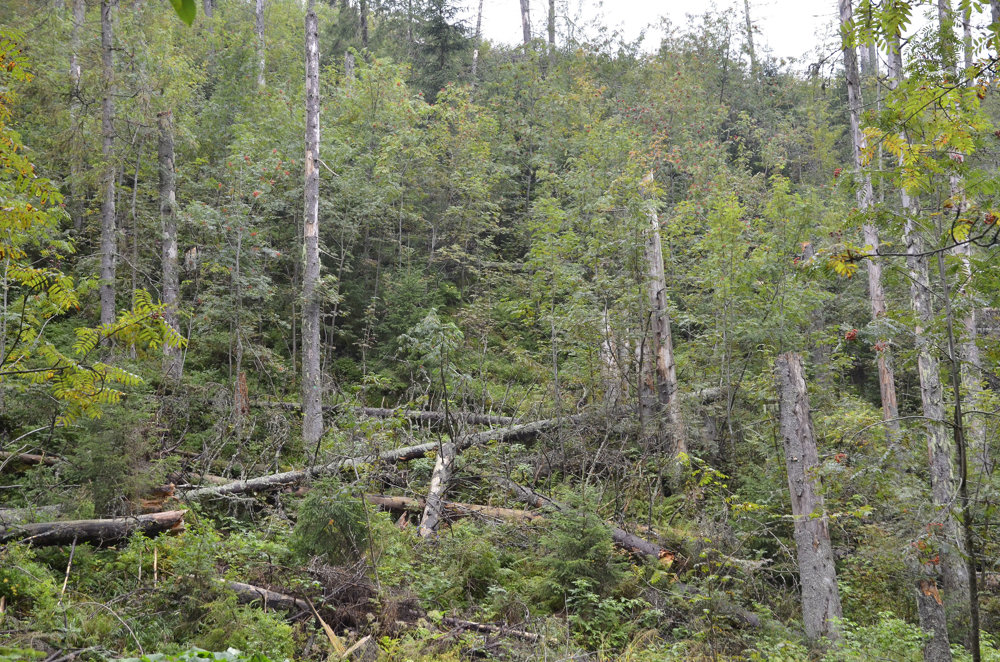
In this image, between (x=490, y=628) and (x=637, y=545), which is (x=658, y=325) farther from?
(x=490, y=628)

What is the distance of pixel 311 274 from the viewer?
12.4 metres

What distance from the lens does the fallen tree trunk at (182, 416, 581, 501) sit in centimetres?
834

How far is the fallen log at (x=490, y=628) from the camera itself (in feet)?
18.5

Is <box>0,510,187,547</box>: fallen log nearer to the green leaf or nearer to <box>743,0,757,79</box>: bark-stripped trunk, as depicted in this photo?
the green leaf

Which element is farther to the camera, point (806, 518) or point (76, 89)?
point (76, 89)

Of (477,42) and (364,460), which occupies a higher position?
(477,42)

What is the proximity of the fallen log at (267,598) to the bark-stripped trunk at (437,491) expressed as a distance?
245cm

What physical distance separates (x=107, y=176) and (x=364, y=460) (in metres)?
7.55

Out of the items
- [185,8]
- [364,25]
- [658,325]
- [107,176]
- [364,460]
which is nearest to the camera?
[185,8]

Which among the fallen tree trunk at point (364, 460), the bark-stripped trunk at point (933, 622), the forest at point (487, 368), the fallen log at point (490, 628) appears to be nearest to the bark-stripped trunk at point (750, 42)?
the forest at point (487, 368)

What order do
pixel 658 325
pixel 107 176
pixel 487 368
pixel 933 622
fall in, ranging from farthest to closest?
1. pixel 487 368
2. pixel 658 325
3. pixel 107 176
4. pixel 933 622

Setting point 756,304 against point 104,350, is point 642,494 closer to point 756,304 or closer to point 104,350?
point 756,304

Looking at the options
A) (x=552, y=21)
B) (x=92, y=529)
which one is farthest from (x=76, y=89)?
(x=552, y=21)

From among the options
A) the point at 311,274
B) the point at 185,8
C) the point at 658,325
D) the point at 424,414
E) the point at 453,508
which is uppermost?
the point at 311,274
